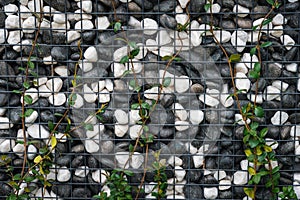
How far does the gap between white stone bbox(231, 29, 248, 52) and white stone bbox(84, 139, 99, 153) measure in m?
0.69

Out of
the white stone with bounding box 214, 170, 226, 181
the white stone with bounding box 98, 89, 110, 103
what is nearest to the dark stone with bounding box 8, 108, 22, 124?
the white stone with bounding box 98, 89, 110, 103

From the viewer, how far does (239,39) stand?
2.11m

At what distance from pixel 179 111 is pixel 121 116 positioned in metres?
0.24

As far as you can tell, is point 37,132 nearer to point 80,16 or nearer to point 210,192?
point 80,16

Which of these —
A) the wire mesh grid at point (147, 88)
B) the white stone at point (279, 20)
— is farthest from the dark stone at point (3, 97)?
the white stone at point (279, 20)

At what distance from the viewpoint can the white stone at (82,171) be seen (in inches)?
86.8

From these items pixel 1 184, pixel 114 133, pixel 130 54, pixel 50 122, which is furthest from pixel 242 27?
pixel 1 184

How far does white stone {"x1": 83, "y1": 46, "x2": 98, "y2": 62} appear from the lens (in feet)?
6.99

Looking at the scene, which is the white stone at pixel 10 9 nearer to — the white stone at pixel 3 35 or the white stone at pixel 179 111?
the white stone at pixel 3 35

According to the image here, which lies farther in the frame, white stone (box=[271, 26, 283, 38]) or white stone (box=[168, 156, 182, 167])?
white stone (box=[168, 156, 182, 167])

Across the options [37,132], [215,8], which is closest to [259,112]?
[215,8]

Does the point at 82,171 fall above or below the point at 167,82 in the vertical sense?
below

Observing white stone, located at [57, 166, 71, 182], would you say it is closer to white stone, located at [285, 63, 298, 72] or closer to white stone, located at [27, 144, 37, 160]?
white stone, located at [27, 144, 37, 160]

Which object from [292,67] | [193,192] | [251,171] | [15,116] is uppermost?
[292,67]
